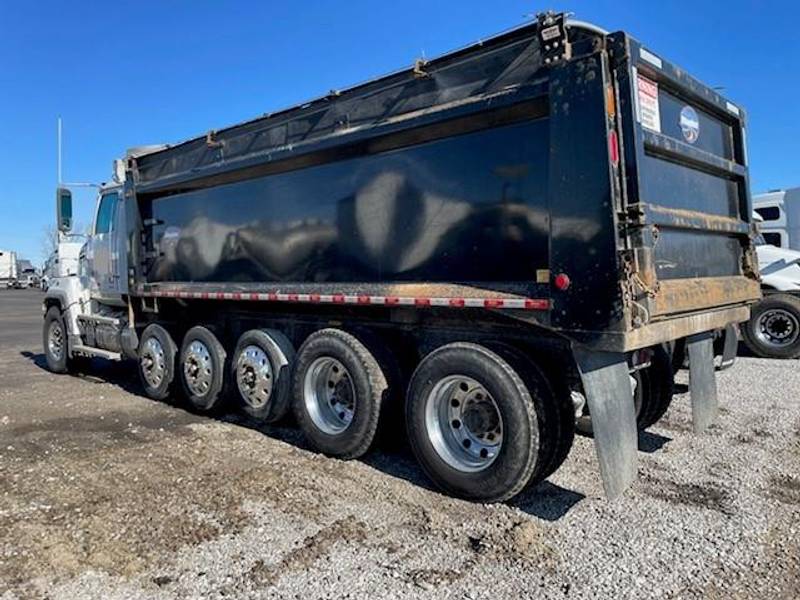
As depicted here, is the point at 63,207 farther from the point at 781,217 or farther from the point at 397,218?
the point at 781,217

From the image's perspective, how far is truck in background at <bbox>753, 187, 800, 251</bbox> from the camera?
12414 millimetres

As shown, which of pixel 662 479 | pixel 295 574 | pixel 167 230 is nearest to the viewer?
pixel 295 574

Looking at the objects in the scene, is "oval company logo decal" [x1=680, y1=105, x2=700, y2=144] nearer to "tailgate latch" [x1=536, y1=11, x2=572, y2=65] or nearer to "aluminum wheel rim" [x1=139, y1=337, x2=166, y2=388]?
"tailgate latch" [x1=536, y1=11, x2=572, y2=65]

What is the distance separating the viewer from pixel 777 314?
34.6 ft

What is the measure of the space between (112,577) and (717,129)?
5.50m

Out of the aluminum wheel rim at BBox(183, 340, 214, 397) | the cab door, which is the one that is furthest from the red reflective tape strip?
the cab door

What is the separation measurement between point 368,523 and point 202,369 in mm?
3745

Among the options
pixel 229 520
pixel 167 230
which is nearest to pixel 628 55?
pixel 229 520

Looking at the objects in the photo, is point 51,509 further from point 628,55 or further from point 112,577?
point 628,55

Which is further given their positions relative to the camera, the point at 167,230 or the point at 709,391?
the point at 167,230

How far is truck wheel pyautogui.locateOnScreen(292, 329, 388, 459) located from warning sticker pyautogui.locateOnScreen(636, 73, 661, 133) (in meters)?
2.69

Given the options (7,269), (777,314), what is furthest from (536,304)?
(7,269)

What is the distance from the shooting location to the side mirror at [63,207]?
945cm

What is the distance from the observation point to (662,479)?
16.0ft
